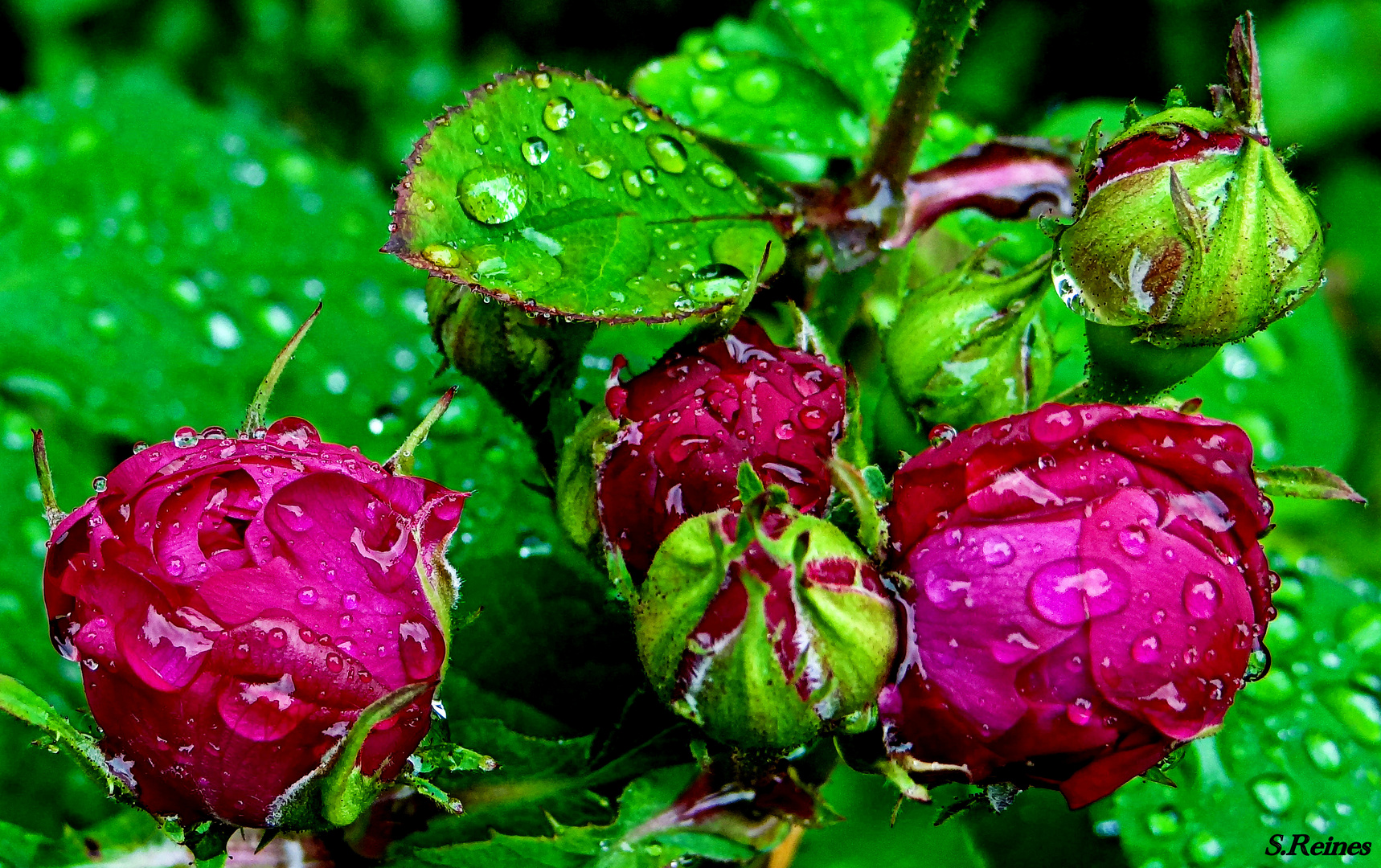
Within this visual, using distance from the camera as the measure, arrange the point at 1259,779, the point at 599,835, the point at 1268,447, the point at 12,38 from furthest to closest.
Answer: the point at 12,38 < the point at 1268,447 < the point at 1259,779 < the point at 599,835

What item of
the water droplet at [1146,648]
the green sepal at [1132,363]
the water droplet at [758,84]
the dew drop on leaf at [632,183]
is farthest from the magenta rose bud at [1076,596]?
the water droplet at [758,84]

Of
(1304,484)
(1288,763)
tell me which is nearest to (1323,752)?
(1288,763)

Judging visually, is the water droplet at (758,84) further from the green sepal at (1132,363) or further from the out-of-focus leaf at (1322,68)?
the out-of-focus leaf at (1322,68)

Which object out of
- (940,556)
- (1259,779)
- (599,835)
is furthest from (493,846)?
(1259,779)

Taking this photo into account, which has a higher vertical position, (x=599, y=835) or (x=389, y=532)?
(x=389, y=532)

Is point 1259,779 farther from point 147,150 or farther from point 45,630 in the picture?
point 147,150

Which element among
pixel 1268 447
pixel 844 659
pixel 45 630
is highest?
pixel 844 659
